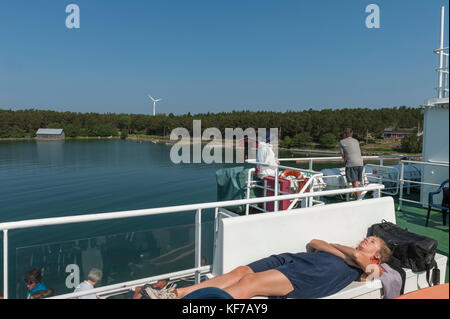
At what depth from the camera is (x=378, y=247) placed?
2.91 metres

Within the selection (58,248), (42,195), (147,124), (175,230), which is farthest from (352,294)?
(147,124)

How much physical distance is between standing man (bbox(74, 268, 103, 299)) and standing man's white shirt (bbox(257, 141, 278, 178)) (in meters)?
4.14

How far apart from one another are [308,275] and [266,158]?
12.2ft

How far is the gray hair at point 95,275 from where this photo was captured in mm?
2328

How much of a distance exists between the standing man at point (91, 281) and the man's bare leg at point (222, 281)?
0.57 m

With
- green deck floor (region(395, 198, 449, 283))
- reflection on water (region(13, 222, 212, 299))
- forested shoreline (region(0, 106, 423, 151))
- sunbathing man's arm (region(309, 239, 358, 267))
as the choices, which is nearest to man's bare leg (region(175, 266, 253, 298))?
reflection on water (region(13, 222, 212, 299))

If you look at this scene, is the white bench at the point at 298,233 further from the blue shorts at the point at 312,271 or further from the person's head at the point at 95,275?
the person's head at the point at 95,275

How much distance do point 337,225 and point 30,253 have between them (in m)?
2.59

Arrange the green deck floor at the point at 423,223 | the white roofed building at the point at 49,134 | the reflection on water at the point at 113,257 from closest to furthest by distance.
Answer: the reflection on water at the point at 113,257 → the green deck floor at the point at 423,223 → the white roofed building at the point at 49,134

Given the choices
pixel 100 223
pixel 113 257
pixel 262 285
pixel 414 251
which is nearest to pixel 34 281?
pixel 113 257

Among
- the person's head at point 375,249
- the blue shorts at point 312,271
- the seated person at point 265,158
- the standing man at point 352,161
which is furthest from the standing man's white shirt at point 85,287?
the standing man at point 352,161

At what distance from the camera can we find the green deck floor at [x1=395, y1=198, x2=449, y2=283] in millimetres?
4582

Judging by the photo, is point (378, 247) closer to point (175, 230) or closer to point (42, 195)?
point (175, 230)
